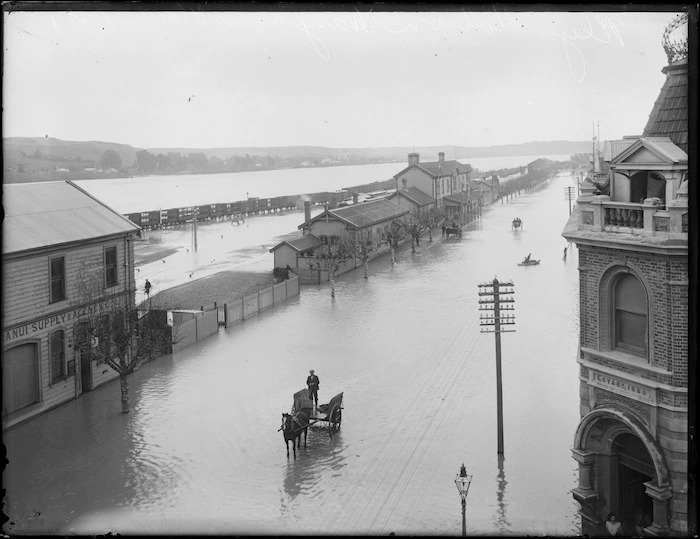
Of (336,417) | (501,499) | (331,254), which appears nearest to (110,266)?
(336,417)

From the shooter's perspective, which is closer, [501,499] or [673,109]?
[673,109]

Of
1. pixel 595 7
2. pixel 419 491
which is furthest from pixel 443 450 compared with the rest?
pixel 595 7

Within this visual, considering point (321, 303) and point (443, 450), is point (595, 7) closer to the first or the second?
point (443, 450)

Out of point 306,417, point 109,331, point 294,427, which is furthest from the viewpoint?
point 109,331

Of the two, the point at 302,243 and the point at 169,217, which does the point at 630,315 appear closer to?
the point at 302,243

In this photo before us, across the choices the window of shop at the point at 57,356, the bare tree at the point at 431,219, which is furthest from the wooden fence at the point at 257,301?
the bare tree at the point at 431,219

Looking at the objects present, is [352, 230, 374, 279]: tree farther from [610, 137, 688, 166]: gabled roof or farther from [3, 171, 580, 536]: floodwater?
[610, 137, 688, 166]: gabled roof
